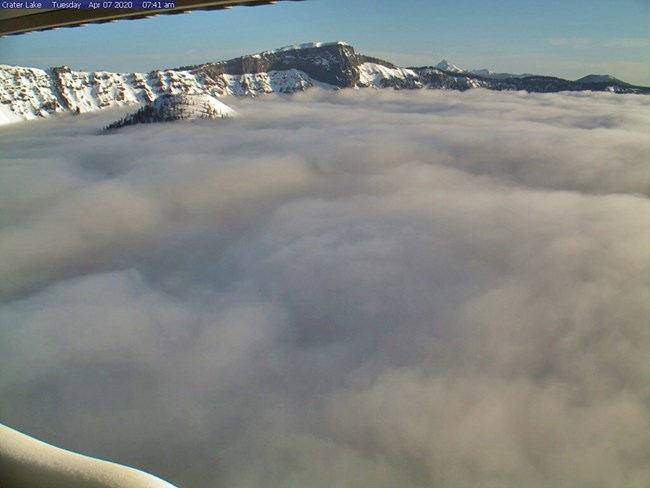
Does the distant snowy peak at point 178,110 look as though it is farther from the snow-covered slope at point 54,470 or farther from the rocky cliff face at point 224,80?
the snow-covered slope at point 54,470

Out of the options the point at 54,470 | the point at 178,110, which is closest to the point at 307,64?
the point at 178,110

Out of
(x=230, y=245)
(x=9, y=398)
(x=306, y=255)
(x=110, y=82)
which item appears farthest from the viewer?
(x=110, y=82)

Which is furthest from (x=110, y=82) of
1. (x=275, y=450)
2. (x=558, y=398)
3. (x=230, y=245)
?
(x=558, y=398)

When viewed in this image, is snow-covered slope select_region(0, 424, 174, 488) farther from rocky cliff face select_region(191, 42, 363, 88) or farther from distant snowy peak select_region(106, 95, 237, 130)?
rocky cliff face select_region(191, 42, 363, 88)

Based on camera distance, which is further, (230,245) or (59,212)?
(59,212)

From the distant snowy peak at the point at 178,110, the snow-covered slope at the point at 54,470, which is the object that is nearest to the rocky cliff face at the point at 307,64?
the distant snowy peak at the point at 178,110

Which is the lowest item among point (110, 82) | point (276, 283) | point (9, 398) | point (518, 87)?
point (9, 398)

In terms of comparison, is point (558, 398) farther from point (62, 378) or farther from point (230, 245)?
point (230, 245)
